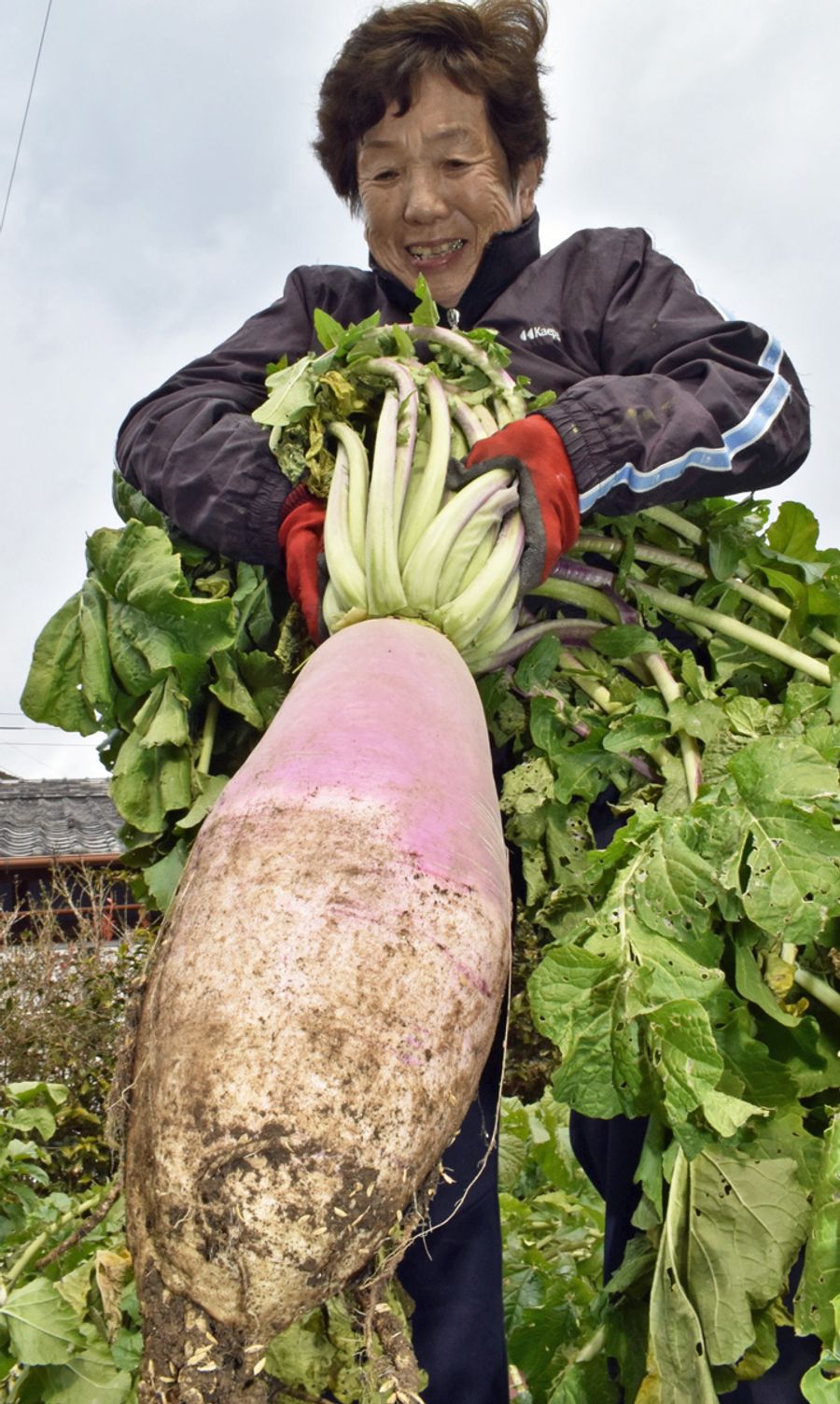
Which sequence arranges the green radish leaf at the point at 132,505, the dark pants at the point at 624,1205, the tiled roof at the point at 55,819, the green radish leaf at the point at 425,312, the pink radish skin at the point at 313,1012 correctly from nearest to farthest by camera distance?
1. the pink radish skin at the point at 313,1012
2. the dark pants at the point at 624,1205
3. the green radish leaf at the point at 425,312
4. the green radish leaf at the point at 132,505
5. the tiled roof at the point at 55,819

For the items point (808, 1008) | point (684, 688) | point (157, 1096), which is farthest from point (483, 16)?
point (157, 1096)

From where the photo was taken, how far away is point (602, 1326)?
217cm

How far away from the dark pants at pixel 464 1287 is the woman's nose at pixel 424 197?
2088mm

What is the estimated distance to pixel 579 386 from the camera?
7.58 ft

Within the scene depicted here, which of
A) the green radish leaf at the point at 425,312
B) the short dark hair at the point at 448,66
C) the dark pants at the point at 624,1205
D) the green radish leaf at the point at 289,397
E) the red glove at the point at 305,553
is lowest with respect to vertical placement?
the dark pants at the point at 624,1205

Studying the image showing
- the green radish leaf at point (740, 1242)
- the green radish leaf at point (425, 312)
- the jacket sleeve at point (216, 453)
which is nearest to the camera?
the green radish leaf at point (740, 1242)

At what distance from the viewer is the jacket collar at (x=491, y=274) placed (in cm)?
286

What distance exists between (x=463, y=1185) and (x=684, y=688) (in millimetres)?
1249

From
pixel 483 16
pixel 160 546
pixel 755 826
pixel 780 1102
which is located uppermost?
pixel 483 16

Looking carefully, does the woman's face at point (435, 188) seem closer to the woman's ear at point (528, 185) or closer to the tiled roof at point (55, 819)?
the woman's ear at point (528, 185)

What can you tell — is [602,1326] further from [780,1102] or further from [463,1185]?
[780,1102]

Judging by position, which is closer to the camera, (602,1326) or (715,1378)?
(715,1378)

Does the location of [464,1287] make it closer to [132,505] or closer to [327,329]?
[132,505]

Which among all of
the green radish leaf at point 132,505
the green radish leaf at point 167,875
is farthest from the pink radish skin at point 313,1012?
the green radish leaf at point 132,505
